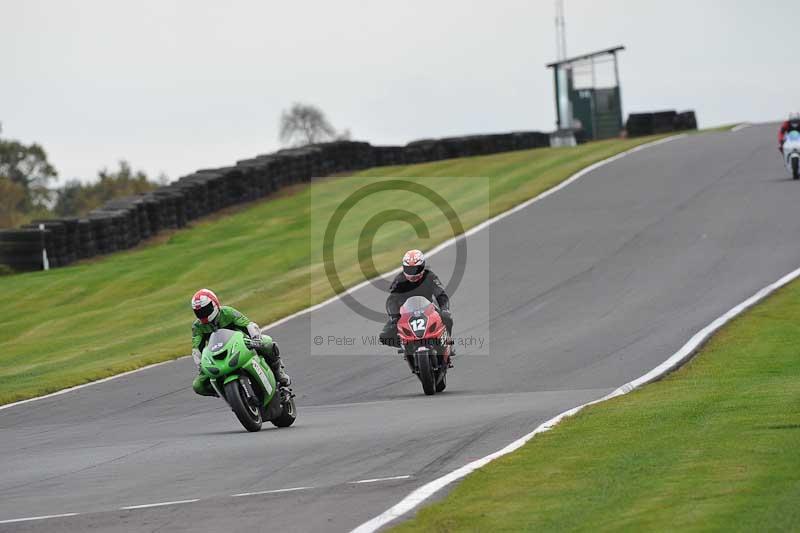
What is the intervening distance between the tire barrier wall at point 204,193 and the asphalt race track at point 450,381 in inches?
481

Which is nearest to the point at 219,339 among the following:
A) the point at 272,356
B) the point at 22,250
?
the point at 272,356

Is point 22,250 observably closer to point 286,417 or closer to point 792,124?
point 792,124

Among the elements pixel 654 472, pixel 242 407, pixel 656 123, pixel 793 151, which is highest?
pixel 656 123

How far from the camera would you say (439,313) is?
1593 centimetres

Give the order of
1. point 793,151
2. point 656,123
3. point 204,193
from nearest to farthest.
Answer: point 793,151 < point 204,193 < point 656,123

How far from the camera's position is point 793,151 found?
3138 cm

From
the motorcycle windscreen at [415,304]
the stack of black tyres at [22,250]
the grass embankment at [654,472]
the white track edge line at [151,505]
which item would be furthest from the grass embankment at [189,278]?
the grass embankment at [654,472]

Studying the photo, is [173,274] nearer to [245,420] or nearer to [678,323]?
[678,323]

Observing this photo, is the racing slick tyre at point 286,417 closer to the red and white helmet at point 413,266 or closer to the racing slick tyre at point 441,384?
the racing slick tyre at point 441,384

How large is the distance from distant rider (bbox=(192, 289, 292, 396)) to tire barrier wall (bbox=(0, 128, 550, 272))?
22420 mm

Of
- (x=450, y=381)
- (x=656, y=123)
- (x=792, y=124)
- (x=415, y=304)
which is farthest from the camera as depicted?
(x=656, y=123)

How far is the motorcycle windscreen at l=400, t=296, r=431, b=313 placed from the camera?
15703mm

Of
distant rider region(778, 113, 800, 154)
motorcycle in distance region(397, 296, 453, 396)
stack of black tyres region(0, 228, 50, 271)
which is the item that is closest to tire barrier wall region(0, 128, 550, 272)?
stack of black tyres region(0, 228, 50, 271)

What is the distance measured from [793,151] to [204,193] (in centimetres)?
1839
